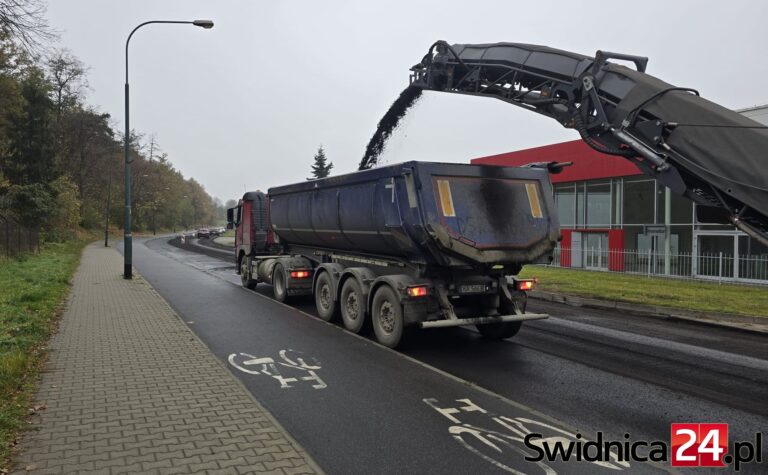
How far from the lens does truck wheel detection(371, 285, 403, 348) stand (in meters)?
8.09

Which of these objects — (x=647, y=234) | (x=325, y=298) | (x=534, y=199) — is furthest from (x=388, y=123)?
(x=647, y=234)

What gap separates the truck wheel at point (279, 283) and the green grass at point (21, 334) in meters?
4.78

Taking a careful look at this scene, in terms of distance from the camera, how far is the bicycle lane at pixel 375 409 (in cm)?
428

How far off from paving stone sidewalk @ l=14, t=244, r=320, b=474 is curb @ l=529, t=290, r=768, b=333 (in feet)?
32.1

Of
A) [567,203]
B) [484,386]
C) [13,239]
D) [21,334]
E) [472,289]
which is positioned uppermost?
[567,203]

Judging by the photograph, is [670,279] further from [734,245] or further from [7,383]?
[7,383]

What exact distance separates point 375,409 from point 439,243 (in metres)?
2.83

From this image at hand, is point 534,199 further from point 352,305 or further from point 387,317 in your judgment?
point 352,305

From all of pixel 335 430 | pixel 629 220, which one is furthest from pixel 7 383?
pixel 629 220

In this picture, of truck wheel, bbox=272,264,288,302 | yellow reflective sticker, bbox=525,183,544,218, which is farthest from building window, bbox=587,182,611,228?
yellow reflective sticker, bbox=525,183,544,218

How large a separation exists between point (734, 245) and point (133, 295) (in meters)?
20.7

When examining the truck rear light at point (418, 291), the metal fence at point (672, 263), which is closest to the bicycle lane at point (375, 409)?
the truck rear light at point (418, 291)

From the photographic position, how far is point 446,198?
780cm

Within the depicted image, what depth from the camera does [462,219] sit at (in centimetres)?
783
